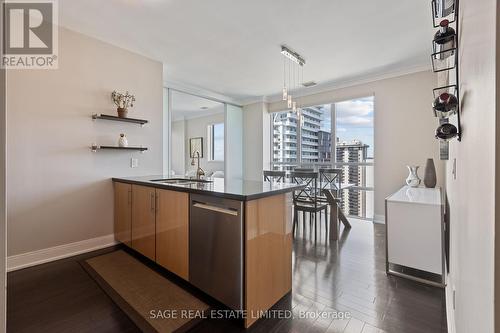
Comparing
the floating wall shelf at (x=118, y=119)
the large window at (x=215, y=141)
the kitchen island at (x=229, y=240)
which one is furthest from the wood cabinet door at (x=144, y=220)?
the large window at (x=215, y=141)

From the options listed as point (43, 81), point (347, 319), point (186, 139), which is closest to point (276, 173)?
point (347, 319)

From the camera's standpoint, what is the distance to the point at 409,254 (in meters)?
2.25

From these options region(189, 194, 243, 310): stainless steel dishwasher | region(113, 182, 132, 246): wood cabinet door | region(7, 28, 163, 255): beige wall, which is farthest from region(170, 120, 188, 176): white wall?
region(189, 194, 243, 310): stainless steel dishwasher

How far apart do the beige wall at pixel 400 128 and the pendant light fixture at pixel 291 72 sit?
1.27 m

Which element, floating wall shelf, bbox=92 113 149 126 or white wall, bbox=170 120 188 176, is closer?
floating wall shelf, bbox=92 113 149 126

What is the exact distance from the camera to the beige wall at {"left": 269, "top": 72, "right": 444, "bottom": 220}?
12.4 feet

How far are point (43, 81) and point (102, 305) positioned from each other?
2489mm

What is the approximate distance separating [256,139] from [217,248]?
467 centimetres

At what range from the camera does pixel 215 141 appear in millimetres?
7016

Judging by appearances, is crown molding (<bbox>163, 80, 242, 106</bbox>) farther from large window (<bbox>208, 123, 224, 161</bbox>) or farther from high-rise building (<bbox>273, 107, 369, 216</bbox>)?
high-rise building (<bbox>273, 107, 369, 216</bbox>)

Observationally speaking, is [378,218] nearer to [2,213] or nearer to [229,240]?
[229,240]

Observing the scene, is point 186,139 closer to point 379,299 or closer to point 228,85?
point 228,85

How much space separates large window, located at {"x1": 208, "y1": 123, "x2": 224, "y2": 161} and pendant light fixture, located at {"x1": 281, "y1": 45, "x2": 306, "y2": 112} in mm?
2442

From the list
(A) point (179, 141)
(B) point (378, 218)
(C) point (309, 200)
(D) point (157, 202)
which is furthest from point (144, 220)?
(A) point (179, 141)
